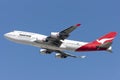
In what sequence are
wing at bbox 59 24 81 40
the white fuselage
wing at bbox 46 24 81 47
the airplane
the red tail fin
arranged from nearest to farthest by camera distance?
wing at bbox 59 24 81 40, wing at bbox 46 24 81 47, the airplane, the white fuselage, the red tail fin

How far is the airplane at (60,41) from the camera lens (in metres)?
130

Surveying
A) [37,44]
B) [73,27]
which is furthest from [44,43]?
[73,27]

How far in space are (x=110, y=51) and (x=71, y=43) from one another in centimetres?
1221

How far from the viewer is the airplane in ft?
425

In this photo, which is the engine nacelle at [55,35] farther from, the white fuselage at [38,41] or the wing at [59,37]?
the white fuselage at [38,41]

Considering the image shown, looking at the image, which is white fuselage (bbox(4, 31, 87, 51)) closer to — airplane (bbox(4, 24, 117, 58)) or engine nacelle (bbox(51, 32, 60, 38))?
airplane (bbox(4, 24, 117, 58))

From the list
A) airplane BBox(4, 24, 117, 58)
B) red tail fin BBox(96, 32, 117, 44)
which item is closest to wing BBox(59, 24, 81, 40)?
airplane BBox(4, 24, 117, 58)

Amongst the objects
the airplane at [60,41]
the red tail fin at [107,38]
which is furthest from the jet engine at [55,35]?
the red tail fin at [107,38]

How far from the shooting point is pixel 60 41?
5207 inches

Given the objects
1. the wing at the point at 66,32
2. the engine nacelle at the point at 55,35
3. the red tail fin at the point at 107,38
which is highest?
the red tail fin at the point at 107,38

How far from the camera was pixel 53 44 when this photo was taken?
13238 cm

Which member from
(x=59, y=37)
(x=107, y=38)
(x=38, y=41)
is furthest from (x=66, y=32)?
(x=107, y=38)

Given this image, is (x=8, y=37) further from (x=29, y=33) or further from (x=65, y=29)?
(x=65, y=29)

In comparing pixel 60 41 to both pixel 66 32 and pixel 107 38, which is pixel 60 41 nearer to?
pixel 66 32
